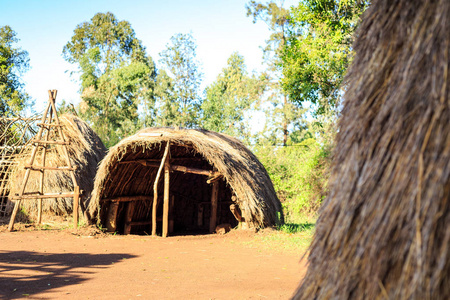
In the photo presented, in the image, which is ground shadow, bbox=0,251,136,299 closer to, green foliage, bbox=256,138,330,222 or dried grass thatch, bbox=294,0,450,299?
dried grass thatch, bbox=294,0,450,299

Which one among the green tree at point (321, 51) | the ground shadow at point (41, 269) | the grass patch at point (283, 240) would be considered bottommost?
the ground shadow at point (41, 269)

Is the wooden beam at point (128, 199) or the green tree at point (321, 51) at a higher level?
the green tree at point (321, 51)

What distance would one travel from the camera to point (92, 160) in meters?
14.7

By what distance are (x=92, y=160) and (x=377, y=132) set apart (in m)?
13.4

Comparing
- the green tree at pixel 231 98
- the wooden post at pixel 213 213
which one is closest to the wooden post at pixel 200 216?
the wooden post at pixel 213 213

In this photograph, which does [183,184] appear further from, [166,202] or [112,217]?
[166,202]

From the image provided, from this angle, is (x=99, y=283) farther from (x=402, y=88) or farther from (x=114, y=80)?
(x=114, y=80)

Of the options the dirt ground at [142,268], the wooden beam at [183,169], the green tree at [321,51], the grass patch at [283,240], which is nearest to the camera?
the dirt ground at [142,268]

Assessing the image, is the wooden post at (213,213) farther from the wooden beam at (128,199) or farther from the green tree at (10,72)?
the green tree at (10,72)

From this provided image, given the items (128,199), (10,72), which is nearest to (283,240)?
(128,199)

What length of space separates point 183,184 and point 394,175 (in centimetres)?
1308

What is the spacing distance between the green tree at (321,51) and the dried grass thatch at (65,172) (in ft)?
22.5

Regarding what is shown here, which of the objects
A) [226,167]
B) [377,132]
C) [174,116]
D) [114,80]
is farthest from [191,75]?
[377,132]

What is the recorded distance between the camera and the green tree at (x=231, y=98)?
84.6ft
